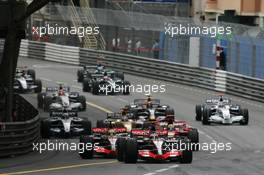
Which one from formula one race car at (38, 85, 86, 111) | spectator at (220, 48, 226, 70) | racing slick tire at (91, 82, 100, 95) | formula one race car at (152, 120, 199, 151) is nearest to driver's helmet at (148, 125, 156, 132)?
formula one race car at (152, 120, 199, 151)

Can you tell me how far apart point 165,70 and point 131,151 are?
2666 cm

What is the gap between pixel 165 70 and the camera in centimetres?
4959

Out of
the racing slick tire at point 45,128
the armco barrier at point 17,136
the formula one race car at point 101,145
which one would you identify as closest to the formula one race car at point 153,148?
the formula one race car at point 101,145

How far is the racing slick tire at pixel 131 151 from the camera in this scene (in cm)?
2300

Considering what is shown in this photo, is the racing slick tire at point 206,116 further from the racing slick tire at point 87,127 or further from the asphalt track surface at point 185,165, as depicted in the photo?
the racing slick tire at point 87,127

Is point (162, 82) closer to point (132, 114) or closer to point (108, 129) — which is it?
point (132, 114)

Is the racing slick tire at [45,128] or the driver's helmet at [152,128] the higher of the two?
the driver's helmet at [152,128]

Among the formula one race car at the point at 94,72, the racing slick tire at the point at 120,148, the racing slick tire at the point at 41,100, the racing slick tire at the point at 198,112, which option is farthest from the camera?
the formula one race car at the point at 94,72

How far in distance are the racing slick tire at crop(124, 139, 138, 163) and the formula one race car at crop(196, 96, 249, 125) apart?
30.4 feet

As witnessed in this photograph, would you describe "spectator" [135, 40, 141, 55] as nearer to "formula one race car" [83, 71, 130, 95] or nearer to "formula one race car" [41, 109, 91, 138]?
"formula one race car" [83, 71, 130, 95]

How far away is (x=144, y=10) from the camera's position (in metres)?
68.8

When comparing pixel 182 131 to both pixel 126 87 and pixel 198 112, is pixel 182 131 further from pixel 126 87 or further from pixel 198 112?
pixel 126 87


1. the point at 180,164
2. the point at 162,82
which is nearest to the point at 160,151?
the point at 180,164

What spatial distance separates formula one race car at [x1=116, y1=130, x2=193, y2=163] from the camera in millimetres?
23156
